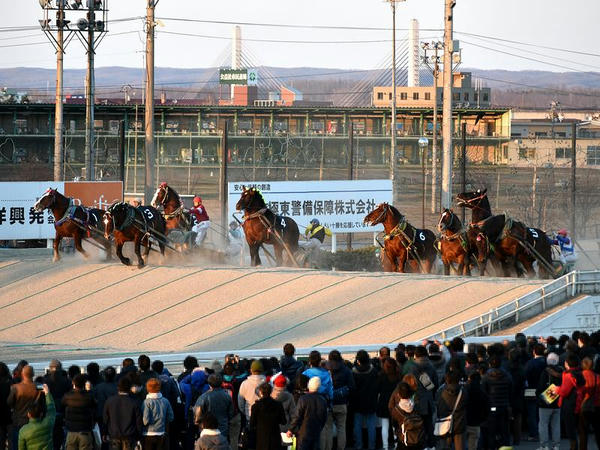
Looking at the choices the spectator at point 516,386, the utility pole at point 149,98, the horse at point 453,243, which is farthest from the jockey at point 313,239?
the spectator at point 516,386

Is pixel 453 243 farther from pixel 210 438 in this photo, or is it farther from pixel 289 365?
pixel 210 438

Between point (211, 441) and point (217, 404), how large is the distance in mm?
1462

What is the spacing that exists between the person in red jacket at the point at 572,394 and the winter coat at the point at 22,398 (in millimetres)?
6072

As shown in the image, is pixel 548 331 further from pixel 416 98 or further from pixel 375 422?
pixel 416 98

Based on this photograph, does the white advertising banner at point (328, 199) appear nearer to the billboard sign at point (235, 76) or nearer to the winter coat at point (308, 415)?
the winter coat at point (308, 415)

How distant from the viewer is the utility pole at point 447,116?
31844 millimetres

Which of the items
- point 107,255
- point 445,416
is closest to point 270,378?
point 445,416

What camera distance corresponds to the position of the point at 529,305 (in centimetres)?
2353

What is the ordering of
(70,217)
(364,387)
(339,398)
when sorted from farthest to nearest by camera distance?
(70,217), (364,387), (339,398)

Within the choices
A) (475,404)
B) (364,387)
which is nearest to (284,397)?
(364,387)

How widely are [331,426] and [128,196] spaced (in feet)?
95.8

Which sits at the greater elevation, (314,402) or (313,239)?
(313,239)

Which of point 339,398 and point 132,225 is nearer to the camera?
point 339,398

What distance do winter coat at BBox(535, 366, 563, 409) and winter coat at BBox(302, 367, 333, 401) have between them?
109 inches
